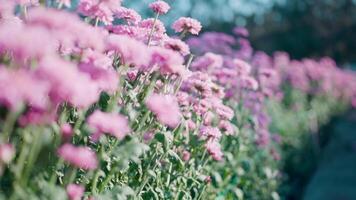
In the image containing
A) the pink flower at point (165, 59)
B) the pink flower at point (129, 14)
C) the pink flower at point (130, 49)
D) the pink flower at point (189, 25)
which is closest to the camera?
the pink flower at point (130, 49)

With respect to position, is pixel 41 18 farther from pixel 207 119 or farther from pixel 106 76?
pixel 207 119

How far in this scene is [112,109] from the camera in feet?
7.43

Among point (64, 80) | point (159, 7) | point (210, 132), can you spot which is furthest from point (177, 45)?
point (64, 80)

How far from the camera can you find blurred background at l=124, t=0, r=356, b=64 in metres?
18.1

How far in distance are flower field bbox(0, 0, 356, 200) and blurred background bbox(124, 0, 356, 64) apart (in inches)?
526

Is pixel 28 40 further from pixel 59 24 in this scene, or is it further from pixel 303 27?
pixel 303 27

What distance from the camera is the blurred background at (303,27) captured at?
18062 mm

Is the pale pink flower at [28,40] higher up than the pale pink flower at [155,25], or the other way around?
the pale pink flower at [155,25]

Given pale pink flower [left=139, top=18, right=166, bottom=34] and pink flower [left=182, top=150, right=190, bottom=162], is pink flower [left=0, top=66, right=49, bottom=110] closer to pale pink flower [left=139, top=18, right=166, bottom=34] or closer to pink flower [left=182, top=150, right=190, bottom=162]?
pale pink flower [left=139, top=18, right=166, bottom=34]

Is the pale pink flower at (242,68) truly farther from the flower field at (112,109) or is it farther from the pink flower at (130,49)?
the pink flower at (130,49)

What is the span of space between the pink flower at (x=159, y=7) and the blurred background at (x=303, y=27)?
47.9ft

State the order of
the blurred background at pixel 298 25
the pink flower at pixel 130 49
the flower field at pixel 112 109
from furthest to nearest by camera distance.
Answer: the blurred background at pixel 298 25 < the pink flower at pixel 130 49 < the flower field at pixel 112 109

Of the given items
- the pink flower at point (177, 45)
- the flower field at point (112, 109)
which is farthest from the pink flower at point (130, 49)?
the pink flower at point (177, 45)

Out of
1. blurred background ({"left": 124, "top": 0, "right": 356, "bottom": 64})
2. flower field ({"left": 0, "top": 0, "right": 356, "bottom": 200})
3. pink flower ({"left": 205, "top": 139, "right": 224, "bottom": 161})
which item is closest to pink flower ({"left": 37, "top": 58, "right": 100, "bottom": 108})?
flower field ({"left": 0, "top": 0, "right": 356, "bottom": 200})
